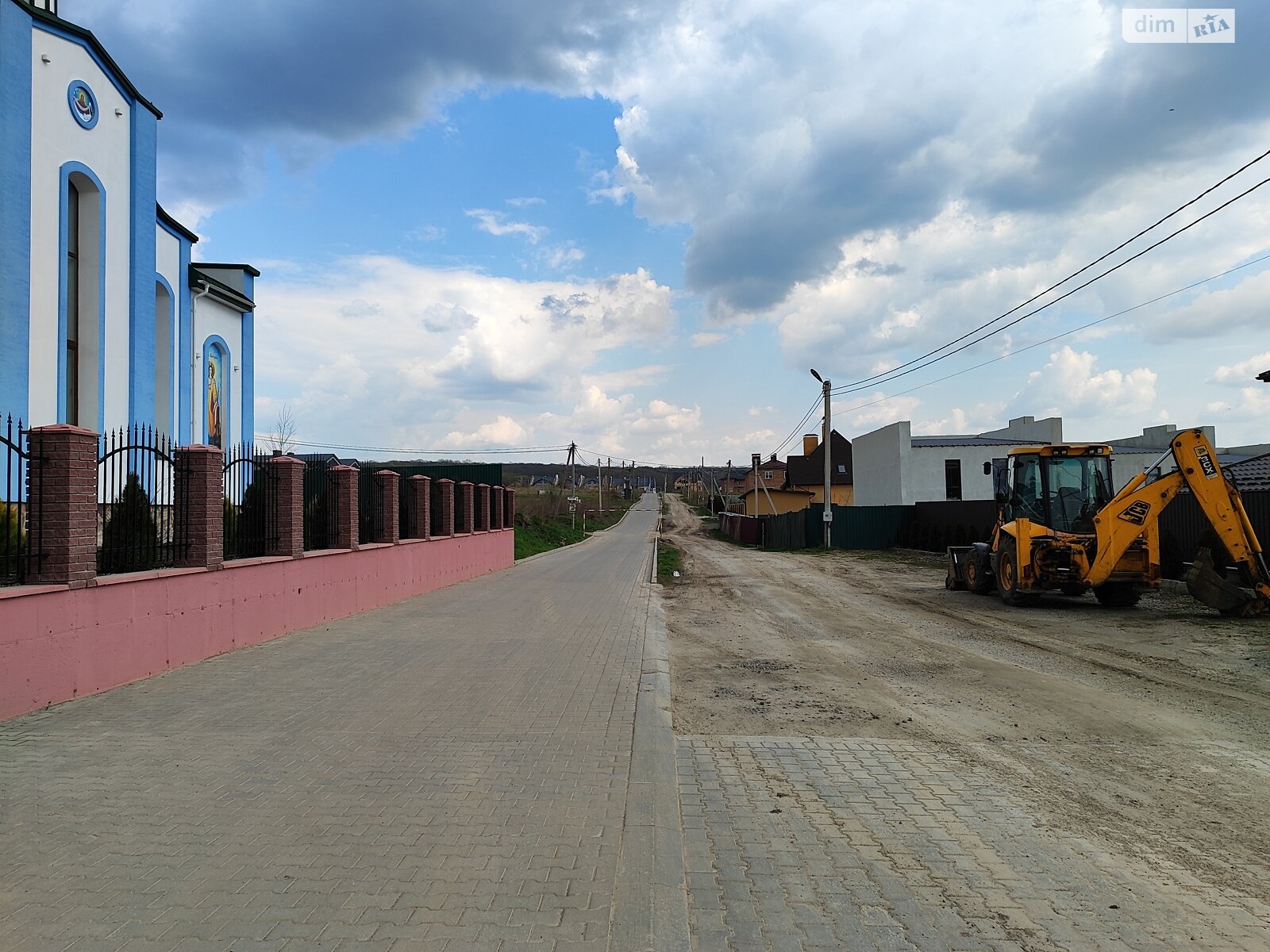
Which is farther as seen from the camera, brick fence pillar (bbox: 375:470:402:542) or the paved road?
brick fence pillar (bbox: 375:470:402:542)

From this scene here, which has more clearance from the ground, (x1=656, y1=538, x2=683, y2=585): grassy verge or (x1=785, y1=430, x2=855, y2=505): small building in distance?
(x1=785, y1=430, x2=855, y2=505): small building in distance

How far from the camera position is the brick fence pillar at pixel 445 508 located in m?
21.6

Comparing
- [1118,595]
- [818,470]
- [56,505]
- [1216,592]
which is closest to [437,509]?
[56,505]

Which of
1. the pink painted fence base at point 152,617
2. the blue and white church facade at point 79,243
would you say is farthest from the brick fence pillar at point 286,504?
the blue and white church facade at point 79,243

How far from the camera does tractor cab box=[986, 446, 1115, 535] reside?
14.9m

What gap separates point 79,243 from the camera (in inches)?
626

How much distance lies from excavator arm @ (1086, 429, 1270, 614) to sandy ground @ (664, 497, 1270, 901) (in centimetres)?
46

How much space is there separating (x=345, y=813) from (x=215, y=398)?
20.1 meters

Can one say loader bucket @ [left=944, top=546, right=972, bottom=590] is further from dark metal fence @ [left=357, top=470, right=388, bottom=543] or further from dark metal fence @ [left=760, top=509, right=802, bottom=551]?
dark metal fence @ [left=760, top=509, right=802, bottom=551]

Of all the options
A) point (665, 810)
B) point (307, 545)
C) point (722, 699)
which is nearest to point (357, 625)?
point (307, 545)

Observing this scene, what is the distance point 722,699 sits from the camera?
795 centimetres

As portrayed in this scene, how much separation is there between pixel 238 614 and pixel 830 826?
8042 mm

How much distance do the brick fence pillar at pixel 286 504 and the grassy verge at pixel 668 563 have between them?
11791mm

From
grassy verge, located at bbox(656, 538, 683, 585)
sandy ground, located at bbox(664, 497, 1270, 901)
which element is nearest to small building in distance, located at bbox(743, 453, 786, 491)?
grassy verge, located at bbox(656, 538, 683, 585)
